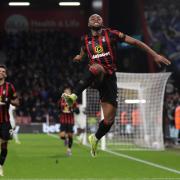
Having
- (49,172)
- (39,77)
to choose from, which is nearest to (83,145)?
(49,172)

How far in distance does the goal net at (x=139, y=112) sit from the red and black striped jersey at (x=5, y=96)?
33.0 ft

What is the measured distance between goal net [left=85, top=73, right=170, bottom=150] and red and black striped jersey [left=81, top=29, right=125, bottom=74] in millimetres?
12331

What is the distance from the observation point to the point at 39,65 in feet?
129

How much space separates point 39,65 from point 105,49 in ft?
101

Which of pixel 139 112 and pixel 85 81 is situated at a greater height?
pixel 85 81

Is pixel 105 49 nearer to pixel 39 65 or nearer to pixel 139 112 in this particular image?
pixel 139 112

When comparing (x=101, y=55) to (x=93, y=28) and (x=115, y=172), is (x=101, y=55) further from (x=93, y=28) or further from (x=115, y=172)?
(x=115, y=172)

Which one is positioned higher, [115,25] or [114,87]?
[115,25]

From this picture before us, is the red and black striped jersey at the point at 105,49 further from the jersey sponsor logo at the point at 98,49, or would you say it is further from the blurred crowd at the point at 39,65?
the blurred crowd at the point at 39,65

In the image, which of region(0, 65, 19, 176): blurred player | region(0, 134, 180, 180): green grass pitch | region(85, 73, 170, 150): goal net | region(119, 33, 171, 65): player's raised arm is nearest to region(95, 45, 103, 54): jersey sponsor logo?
region(119, 33, 171, 65): player's raised arm

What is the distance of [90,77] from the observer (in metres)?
8.39

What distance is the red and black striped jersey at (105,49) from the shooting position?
28.6 ft

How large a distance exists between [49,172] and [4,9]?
30544mm

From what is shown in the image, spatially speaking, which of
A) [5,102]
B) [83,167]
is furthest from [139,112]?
[5,102]
